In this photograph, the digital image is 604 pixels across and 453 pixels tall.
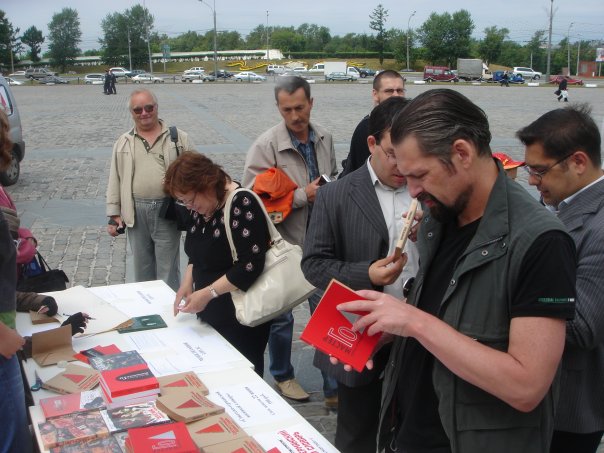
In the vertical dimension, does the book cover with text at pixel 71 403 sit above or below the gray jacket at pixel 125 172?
below

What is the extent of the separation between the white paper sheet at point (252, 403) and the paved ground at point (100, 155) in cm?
125

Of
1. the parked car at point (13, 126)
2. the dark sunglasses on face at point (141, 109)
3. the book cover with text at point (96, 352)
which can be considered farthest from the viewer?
the parked car at point (13, 126)

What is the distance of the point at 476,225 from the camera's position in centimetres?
173

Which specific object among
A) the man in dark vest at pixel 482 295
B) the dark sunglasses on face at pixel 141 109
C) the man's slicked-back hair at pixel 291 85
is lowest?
the man in dark vest at pixel 482 295

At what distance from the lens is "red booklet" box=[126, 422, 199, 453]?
192cm

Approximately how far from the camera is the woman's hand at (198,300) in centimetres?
311

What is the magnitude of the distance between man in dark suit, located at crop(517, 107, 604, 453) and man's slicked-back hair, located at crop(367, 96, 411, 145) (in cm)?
48

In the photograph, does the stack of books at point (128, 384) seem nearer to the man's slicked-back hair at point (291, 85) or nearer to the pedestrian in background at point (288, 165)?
the pedestrian in background at point (288, 165)

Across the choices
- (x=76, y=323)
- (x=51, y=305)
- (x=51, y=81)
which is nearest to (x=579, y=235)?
(x=76, y=323)

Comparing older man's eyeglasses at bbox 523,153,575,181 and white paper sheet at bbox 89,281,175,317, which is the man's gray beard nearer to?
older man's eyeglasses at bbox 523,153,575,181

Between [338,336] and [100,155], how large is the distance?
42.1 feet

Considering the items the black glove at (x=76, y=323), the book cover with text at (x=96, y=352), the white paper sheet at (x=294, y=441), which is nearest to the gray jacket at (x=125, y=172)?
the black glove at (x=76, y=323)

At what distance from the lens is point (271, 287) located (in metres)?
3.10

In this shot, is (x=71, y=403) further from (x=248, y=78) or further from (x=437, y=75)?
(x=248, y=78)
